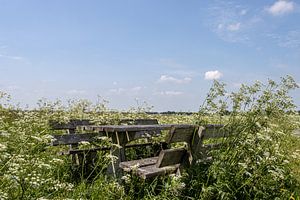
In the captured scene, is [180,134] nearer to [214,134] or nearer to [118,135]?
[214,134]

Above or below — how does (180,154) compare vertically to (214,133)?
below

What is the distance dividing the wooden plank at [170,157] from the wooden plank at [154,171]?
10 cm

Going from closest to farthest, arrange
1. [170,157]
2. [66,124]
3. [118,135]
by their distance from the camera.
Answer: [170,157] < [118,135] < [66,124]

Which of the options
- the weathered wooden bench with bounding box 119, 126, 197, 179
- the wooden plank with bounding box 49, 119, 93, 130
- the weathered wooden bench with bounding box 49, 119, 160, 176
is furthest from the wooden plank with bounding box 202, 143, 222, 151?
the wooden plank with bounding box 49, 119, 93, 130

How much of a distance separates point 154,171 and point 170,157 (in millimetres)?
315

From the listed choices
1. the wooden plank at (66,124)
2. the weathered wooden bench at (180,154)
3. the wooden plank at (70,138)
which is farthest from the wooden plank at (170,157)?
the wooden plank at (66,124)

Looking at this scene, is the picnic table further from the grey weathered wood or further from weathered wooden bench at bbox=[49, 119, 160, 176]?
weathered wooden bench at bbox=[49, 119, 160, 176]

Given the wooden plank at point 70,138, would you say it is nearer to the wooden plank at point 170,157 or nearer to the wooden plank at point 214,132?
the wooden plank at point 170,157

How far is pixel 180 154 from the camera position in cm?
554

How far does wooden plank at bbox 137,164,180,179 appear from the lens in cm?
506

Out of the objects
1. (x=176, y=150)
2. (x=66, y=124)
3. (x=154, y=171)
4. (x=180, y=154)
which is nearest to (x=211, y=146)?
(x=180, y=154)

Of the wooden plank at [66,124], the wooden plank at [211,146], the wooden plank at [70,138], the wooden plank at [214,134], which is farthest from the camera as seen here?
the wooden plank at [66,124]

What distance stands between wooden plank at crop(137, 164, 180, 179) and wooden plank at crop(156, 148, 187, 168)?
104 mm

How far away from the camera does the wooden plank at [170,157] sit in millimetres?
5121
